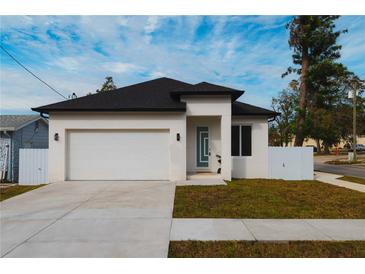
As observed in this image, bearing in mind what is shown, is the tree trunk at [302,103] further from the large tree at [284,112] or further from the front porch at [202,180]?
the large tree at [284,112]

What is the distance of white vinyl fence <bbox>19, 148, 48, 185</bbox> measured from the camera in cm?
1040

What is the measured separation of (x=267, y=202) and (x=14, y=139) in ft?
44.0

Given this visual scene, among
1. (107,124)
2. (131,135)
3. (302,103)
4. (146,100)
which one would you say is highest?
(302,103)

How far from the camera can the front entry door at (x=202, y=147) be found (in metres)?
11.9

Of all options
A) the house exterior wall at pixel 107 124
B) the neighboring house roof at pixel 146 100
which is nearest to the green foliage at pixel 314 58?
the neighboring house roof at pixel 146 100

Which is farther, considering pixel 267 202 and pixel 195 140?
pixel 195 140

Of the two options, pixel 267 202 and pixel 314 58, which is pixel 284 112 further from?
pixel 267 202

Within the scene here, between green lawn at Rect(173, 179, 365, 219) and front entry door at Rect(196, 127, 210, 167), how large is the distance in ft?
9.94

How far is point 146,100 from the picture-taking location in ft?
36.1

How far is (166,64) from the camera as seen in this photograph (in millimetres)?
17406

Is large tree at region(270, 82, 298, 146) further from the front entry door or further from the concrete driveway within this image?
the concrete driveway

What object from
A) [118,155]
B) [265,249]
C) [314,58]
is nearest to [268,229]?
[265,249]
